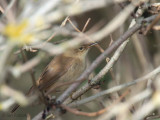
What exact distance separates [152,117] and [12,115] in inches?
74.1

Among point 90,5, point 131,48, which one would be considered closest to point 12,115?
point 131,48

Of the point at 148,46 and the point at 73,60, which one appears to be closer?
the point at 73,60

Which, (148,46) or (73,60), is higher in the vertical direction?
(73,60)

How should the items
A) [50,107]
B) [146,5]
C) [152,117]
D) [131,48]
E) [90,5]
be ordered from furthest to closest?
1. [131,48]
2. [152,117]
3. [146,5]
4. [50,107]
5. [90,5]

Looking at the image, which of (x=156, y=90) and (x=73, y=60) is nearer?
(x=156, y=90)

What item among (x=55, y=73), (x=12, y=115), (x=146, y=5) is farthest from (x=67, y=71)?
(x=146, y=5)

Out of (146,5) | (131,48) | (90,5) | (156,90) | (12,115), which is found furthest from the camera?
(131,48)

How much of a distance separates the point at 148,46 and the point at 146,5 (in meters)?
2.31

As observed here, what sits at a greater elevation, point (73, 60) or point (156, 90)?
point (156, 90)

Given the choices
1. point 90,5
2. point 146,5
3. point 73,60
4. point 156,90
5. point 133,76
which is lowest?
point 133,76

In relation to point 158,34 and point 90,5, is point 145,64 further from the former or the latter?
point 90,5

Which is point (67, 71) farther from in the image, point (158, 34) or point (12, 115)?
point (158, 34)

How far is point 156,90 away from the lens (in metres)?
1.67

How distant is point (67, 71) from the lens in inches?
169
